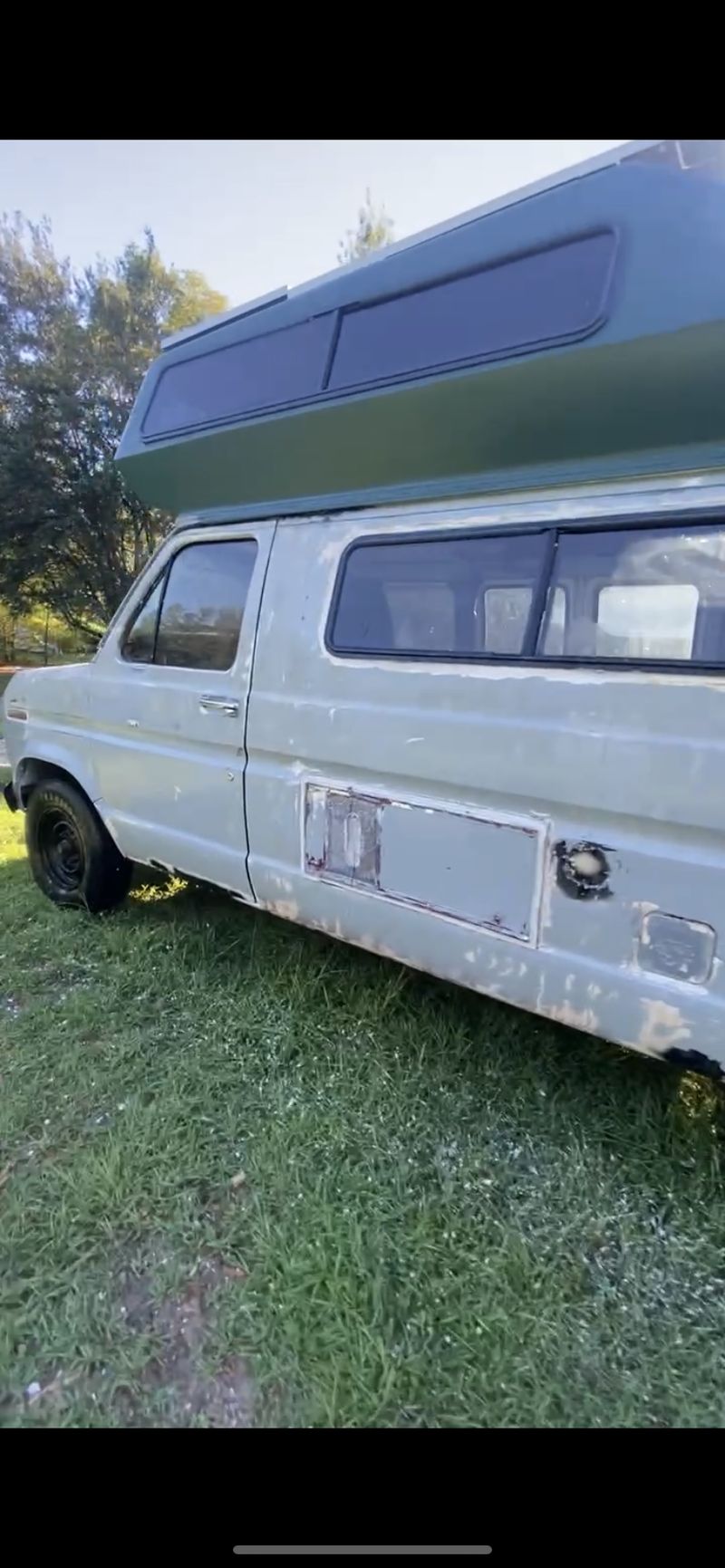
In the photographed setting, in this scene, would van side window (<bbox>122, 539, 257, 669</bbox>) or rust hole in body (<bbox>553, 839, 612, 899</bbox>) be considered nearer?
rust hole in body (<bbox>553, 839, 612, 899</bbox>)

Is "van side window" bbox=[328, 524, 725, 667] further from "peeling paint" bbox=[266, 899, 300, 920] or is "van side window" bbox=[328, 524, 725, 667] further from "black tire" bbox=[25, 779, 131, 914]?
"black tire" bbox=[25, 779, 131, 914]

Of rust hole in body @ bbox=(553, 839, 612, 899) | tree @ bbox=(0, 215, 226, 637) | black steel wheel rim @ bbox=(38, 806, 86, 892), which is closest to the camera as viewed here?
rust hole in body @ bbox=(553, 839, 612, 899)

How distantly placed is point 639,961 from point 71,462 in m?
17.1

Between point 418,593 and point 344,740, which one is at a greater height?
point 418,593

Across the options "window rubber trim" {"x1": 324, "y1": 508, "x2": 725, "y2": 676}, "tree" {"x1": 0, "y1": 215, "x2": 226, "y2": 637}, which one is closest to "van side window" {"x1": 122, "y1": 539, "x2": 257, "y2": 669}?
"window rubber trim" {"x1": 324, "y1": 508, "x2": 725, "y2": 676}

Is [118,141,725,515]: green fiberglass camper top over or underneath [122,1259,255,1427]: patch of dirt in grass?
over

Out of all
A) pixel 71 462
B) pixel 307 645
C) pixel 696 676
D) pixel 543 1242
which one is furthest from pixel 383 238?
pixel 543 1242

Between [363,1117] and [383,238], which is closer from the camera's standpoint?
[363,1117]

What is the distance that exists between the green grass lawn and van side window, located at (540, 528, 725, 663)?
1517mm

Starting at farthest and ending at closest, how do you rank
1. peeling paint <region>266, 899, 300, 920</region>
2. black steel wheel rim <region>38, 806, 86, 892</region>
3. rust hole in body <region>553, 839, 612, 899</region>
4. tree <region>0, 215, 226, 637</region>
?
tree <region>0, 215, 226, 637</region>
black steel wheel rim <region>38, 806, 86, 892</region>
peeling paint <region>266, 899, 300, 920</region>
rust hole in body <region>553, 839, 612, 899</region>

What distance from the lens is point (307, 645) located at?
2795mm

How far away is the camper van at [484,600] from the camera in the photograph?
76.0 inches

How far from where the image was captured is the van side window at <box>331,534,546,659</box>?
2.32 meters

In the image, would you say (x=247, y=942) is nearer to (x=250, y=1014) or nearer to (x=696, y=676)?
(x=250, y=1014)
